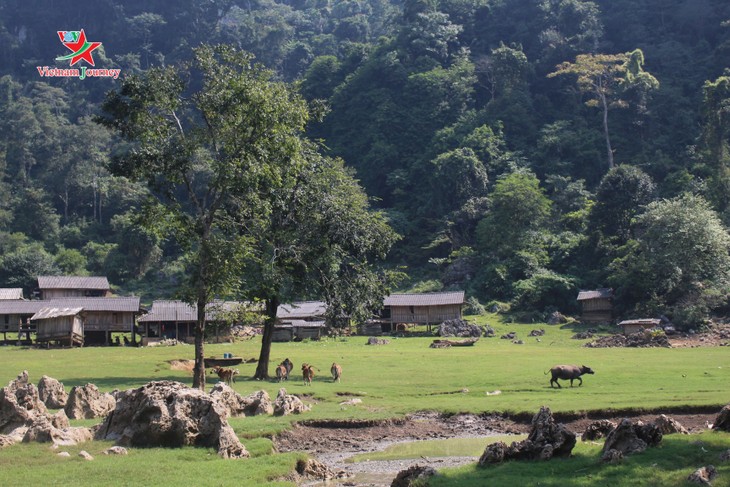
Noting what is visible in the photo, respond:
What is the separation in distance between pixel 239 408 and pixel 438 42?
11973 cm

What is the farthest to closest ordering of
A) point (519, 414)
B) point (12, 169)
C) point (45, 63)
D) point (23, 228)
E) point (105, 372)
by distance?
1. point (45, 63)
2. point (12, 169)
3. point (23, 228)
4. point (105, 372)
5. point (519, 414)

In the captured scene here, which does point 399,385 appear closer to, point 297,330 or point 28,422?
point 28,422

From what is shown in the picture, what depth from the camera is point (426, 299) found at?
79.1 m

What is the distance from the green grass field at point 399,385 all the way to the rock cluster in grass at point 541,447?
1.50ft

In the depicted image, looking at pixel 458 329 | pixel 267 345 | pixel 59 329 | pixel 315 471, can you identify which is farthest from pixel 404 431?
pixel 59 329

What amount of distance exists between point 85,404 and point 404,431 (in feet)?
36.8

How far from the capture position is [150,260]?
107438 millimetres

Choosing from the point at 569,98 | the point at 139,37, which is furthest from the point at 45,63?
the point at 569,98

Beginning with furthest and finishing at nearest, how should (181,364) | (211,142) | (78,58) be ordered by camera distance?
(78,58), (181,364), (211,142)

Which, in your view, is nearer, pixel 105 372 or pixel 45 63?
pixel 105 372

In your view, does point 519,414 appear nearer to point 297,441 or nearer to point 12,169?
point 297,441

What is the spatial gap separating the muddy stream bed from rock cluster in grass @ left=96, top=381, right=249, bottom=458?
351 centimetres

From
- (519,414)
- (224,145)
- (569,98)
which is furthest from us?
(569,98)

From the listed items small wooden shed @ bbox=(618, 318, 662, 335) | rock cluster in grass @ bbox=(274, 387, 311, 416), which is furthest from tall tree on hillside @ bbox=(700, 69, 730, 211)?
rock cluster in grass @ bbox=(274, 387, 311, 416)
